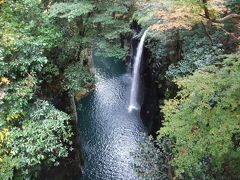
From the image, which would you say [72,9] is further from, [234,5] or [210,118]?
[210,118]

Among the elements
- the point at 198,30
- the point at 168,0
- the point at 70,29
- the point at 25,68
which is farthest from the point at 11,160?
the point at 198,30

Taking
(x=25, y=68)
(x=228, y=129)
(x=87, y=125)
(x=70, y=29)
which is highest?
(x=70, y=29)

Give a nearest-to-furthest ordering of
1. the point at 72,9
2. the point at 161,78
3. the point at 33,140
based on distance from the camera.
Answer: the point at 33,140 → the point at 72,9 → the point at 161,78

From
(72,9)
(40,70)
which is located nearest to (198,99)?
(40,70)

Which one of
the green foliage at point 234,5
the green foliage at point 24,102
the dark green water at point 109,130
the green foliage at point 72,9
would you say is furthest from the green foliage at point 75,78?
the green foliage at point 234,5

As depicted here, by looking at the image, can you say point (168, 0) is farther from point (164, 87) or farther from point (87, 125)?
point (87, 125)

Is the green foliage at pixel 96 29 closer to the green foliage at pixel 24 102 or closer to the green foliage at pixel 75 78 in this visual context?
the green foliage at pixel 75 78
